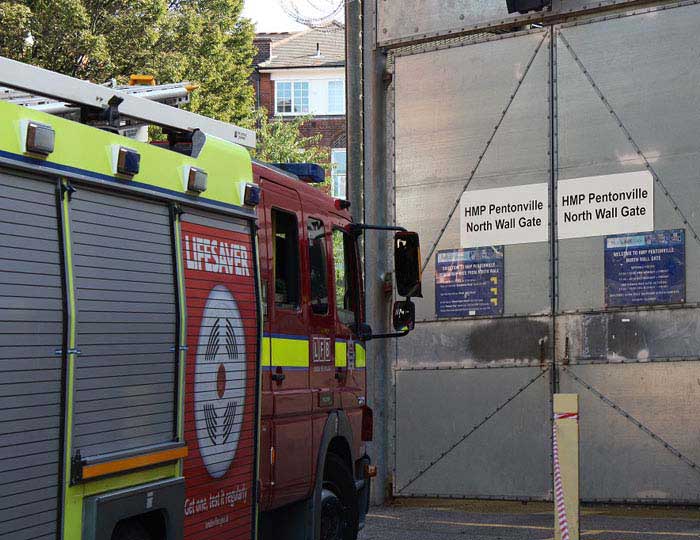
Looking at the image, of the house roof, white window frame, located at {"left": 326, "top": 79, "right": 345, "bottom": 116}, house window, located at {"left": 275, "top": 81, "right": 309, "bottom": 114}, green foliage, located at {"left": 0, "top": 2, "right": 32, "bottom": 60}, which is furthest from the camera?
the house roof

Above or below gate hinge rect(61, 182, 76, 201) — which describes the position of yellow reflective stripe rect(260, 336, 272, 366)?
below

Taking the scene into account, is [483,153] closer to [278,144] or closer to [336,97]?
[278,144]

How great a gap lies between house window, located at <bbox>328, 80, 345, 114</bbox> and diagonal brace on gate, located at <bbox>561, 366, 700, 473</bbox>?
118 feet

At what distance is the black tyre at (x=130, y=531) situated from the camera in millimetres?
6031

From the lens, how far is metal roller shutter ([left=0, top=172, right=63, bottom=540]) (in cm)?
509

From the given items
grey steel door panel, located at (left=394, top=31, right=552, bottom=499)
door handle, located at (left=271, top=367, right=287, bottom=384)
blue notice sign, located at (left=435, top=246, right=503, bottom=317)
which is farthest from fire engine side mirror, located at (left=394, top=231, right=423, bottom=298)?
blue notice sign, located at (left=435, top=246, right=503, bottom=317)

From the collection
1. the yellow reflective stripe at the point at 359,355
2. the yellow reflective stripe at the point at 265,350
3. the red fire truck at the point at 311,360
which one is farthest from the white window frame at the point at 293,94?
the yellow reflective stripe at the point at 265,350

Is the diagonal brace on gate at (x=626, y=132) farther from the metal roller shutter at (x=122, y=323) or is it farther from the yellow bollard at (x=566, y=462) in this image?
the metal roller shutter at (x=122, y=323)

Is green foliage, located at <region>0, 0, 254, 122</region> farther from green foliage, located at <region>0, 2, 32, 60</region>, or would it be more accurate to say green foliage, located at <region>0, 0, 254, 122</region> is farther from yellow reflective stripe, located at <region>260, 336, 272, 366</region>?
yellow reflective stripe, located at <region>260, 336, 272, 366</region>

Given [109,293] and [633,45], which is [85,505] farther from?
[633,45]

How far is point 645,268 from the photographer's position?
13148mm

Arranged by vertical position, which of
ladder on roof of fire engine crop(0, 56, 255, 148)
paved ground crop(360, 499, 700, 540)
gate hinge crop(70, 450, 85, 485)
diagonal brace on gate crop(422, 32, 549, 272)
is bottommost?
paved ground crop(360, 499, 700, 540)

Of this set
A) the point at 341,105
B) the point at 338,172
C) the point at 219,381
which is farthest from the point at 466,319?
the point at 338,172

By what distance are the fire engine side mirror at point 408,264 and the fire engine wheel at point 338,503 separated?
1356 mm
